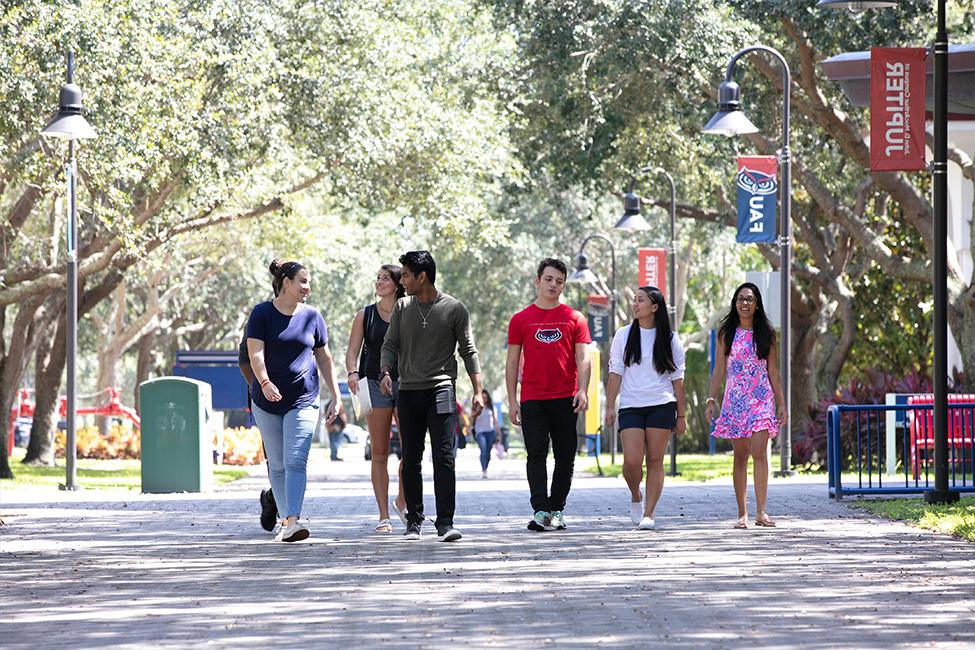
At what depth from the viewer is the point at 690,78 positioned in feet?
92.6

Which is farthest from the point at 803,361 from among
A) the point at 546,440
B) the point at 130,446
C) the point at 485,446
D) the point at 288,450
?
the point at 288,450

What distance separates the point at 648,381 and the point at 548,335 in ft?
2.81

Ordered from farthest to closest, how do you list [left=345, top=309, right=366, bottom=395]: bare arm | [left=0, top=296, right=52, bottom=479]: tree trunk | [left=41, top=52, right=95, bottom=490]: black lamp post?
[left=0, top=296, right=52, bottom=479]: tree trunk < [left=41, top=52, right=95, bottom=490]: black lamp post < [left=345, top=309, right=366, bottom=395]: bare arm

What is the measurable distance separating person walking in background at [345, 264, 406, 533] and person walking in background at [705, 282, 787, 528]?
243 cm

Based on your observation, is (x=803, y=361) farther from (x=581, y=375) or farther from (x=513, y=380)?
(x=513, y=380)

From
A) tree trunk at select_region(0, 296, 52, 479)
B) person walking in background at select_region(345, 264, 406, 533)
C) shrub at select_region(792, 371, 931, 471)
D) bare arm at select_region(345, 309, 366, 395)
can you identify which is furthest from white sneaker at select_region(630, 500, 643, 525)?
tree trunk at select_region(0, 296, 52, 479)

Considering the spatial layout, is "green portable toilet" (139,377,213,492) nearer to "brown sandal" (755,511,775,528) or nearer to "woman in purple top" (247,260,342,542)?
"woman in purple top" (247,260,342,542)

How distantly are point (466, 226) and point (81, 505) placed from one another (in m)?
13.3

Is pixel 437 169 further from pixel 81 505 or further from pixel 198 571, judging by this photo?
pixel 198 571

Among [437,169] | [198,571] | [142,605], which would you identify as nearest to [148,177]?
[437,169]

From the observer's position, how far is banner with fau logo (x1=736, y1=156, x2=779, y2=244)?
23.9m

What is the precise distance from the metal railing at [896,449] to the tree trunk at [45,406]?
54.8 ft

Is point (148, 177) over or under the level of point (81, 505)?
over

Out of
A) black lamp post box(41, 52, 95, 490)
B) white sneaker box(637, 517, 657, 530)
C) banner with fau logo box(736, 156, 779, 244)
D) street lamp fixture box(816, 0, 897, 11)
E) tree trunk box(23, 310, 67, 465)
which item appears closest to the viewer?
white sneaker box(637, 517, 657, 530)
